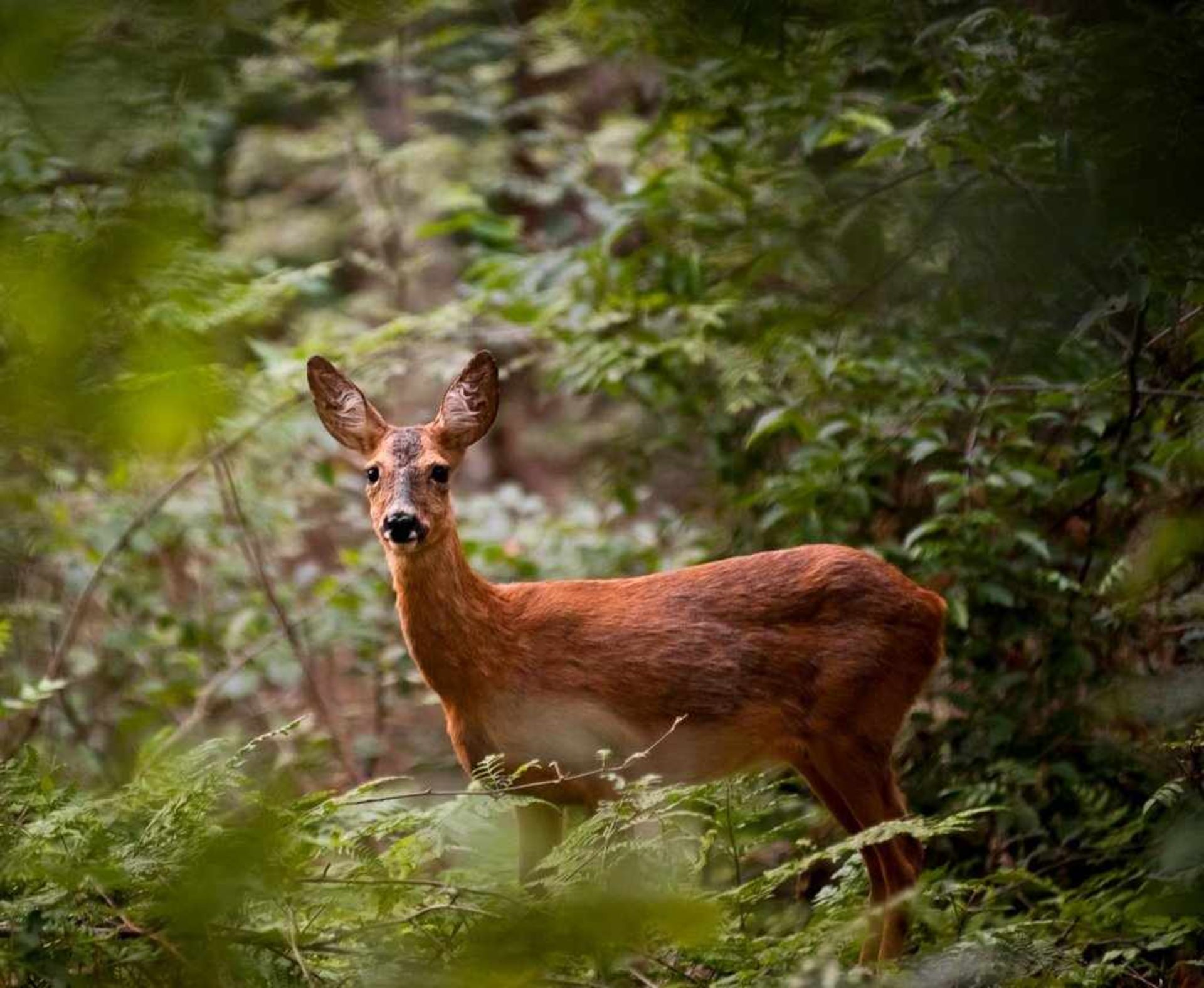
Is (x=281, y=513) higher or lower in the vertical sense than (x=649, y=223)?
lower

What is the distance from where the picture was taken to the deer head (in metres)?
4.41

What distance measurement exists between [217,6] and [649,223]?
460 cm

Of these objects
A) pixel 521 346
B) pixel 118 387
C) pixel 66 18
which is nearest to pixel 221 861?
pixel 118 387

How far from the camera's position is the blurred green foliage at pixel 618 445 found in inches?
77.6

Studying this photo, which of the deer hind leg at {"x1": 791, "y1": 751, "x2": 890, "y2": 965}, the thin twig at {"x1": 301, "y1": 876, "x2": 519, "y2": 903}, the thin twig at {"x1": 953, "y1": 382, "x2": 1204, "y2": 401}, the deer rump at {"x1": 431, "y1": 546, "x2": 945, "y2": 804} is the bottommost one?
the deer hind leg at {"x1": 791, "y1": 751, "x2": 890, "y2": 965}

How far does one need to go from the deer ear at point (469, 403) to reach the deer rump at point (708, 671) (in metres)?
0.55

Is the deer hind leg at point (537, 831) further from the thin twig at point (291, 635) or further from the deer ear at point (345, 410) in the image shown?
the thin twig at point (291, 635)

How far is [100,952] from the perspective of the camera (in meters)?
2.89

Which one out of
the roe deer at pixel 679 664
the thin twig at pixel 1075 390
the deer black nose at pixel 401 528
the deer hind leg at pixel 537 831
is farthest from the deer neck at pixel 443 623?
the thin twig at pixel 1075 390

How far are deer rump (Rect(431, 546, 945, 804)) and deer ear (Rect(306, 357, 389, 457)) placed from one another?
0.69 metres

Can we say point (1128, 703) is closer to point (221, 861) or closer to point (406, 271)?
point (221, 861)

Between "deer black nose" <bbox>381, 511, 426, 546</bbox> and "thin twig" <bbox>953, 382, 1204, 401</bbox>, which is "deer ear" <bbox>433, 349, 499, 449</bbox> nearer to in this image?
"deer black nose" <bbox>381, 511, 426, 546</bbox>

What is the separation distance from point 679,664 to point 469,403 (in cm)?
111

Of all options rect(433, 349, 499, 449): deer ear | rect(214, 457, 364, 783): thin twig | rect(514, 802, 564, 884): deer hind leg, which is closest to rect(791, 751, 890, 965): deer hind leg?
rect(514, 802, 564, 884): deer hind leg
